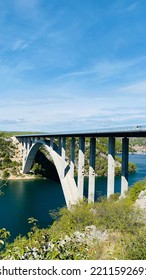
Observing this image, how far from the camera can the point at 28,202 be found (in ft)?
131

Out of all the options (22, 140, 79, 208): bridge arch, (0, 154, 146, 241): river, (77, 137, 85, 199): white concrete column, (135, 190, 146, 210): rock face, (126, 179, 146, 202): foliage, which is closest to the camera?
(135, 190, 146, 210): rock face

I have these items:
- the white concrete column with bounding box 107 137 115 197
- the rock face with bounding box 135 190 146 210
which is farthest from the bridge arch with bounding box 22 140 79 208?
the rock face with bounding box 135 190 146 210

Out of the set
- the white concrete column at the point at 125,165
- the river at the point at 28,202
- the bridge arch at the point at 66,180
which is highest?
the white concrete column at the point at 125,165

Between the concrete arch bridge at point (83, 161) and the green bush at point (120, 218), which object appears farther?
the concrete arch bridge at point (83, 161)

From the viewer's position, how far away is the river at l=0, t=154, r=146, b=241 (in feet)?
97.2

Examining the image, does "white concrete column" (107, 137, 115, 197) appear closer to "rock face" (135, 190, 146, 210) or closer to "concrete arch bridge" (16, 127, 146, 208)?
"concrete arch bridge" (16, 127, 146, 208)

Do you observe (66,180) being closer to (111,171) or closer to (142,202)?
(111,171)

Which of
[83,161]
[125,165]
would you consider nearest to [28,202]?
[83,161]

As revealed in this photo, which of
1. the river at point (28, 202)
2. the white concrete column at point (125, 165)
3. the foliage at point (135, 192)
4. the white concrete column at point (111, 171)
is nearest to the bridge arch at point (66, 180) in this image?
the river at point (28, 202)

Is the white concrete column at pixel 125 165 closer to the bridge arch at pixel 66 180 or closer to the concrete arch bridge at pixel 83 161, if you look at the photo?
the concrete arch bridge at pixel 83 161

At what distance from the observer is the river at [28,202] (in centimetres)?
2964
